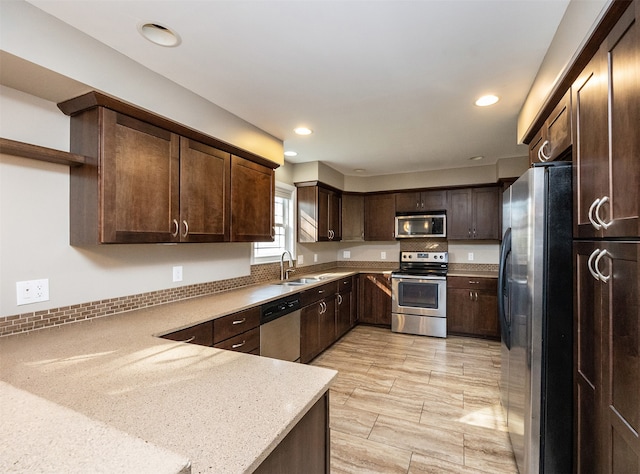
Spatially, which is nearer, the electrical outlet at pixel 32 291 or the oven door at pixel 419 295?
the electrical outlet at pixel 32 291

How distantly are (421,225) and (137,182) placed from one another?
3872 millimetres

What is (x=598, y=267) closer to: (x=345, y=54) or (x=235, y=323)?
(x=345, y=54)

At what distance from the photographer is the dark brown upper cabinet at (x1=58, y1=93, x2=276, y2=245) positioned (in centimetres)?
169

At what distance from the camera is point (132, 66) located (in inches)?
71.0

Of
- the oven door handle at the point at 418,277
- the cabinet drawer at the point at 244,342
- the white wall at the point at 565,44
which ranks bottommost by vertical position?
the cabinet drawer at the point at 244,342

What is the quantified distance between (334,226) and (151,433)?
403 centimetres

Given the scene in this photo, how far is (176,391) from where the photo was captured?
3.31 ft

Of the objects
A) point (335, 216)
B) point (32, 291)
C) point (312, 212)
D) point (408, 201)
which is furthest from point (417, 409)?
point (408, 201)

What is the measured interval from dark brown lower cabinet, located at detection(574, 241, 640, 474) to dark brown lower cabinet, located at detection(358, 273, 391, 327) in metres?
3.31

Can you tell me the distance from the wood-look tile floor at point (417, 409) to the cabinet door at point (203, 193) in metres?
1.68

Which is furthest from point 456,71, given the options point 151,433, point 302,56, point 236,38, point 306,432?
point 151,433

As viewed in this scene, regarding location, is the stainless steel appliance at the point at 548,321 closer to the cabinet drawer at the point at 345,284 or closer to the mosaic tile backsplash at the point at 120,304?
the mosaic tile backsplash at the point at 120,304

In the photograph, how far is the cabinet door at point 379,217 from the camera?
16.2 feet

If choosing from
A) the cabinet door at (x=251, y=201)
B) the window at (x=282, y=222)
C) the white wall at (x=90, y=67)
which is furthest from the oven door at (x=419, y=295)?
the white wall at (x=90, y=67)
